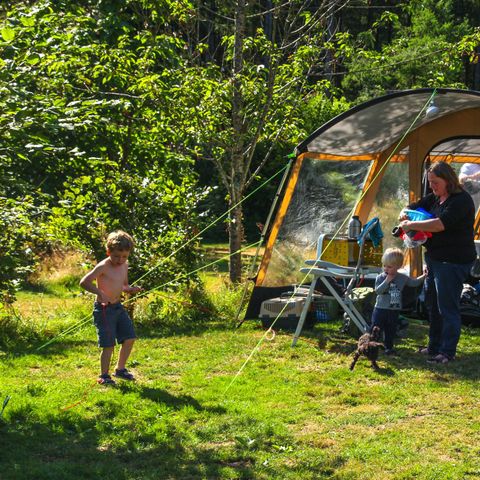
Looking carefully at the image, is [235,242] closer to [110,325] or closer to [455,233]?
[455,233]

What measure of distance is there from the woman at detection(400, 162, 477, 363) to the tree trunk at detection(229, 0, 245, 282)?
365 cm

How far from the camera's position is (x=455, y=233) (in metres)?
7.03

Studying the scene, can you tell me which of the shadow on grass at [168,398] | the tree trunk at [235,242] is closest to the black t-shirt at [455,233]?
the shadow on grass at [168,398]

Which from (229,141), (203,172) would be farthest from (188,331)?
(203,172)

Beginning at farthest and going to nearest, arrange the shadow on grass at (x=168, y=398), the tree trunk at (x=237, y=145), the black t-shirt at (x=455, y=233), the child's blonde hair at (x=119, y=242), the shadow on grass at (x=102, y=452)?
the tree trunk at (x=237, y=145)
the black t-shirt at (x=455, y=233)
the child's blonde hair at (x=119, y=242)
the shadow on grass at (x=168, y=398)
the shadow on grass at (x=102, y=452)

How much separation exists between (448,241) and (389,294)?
28.5 inches

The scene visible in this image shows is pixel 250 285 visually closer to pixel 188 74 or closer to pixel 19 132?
pixel 188 74

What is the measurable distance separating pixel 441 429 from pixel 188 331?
3.80m

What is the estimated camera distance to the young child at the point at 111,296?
6.55m

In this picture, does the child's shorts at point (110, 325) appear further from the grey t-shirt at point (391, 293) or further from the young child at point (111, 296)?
the grey t-shirt at point (391, 293)

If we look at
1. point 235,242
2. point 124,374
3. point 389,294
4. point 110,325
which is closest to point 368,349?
point 389,294

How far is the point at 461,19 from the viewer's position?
87.8 feet

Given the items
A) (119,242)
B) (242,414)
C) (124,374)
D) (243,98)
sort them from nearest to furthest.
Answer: (242,414), (119,242), (124,374), (243,98)

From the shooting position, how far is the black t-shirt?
22.9 ft
